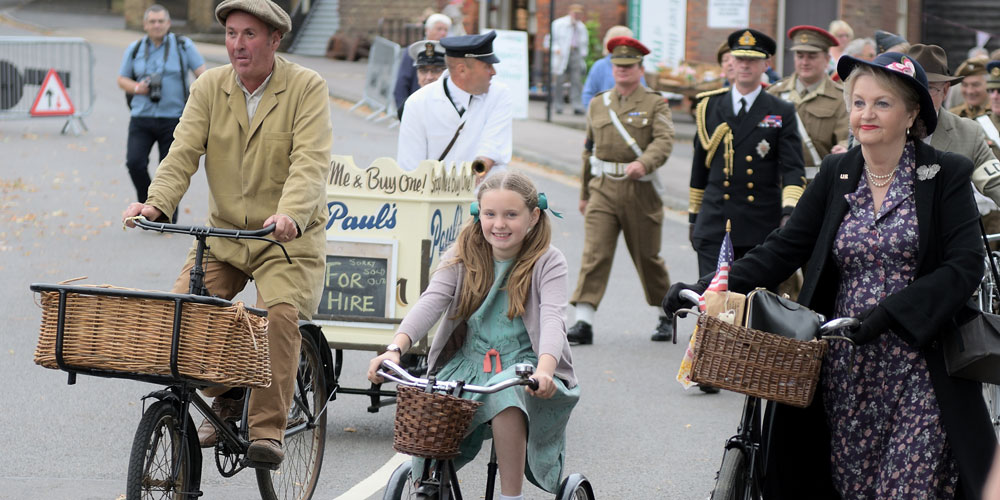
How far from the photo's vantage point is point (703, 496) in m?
6.53

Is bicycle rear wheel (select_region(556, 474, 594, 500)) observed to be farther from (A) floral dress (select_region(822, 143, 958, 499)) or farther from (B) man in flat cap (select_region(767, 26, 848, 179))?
(B) man in flat cap (select_region(767, 26, 848, 179))

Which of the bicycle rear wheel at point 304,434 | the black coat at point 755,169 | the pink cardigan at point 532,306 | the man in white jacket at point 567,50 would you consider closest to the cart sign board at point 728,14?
the man in white jacket at point 567,50

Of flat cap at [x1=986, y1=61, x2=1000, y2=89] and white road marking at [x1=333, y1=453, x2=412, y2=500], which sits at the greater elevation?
flat cap at [x1=986, y1=61, x2=1000, y2=89]

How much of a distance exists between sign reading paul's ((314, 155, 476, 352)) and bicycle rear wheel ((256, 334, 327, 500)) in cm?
123

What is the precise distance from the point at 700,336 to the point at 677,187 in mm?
13870

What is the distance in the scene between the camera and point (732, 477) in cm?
445

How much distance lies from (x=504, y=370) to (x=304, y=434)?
1818 millimetres

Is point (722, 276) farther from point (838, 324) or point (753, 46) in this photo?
point (753, 46)

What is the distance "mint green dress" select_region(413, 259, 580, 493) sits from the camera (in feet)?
15.4

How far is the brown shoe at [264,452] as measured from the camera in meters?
5.41

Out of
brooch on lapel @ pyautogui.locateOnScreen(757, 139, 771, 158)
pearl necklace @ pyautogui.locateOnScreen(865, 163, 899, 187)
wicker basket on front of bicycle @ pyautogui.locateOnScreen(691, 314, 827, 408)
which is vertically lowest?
wicker basket on front of bicycle @ pyautogui.locateOnScreen(691, 314, 827, 408)

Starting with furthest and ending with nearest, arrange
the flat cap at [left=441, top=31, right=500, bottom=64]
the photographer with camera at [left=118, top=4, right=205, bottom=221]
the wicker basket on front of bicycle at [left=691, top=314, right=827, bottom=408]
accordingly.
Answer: the photographer with camera at [left=118, top=4, right=205, bottom=221]
the flat cap at [left=441, top=31, right=500, bottom=64]
the wicker basket on front of bicycle at [left=691, top=314, right=827, bottom=408]

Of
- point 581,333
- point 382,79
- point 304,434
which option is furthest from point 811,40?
point 382,79

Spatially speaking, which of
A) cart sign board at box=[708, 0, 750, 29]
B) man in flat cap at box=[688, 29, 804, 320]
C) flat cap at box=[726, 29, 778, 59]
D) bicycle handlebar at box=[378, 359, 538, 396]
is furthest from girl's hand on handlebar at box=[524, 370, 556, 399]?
cart sign board at box=[708, 0, 750, 29]
